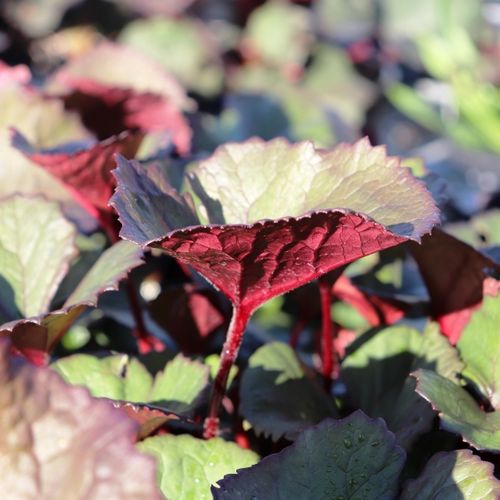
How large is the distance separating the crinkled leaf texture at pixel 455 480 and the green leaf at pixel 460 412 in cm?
2

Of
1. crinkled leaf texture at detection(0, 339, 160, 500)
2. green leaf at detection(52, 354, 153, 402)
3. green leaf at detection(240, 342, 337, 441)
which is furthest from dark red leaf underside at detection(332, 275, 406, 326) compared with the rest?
crinkled leaf texture at detection(0, 339, 160, 500)

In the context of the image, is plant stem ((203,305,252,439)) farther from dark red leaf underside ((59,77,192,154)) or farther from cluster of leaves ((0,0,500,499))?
dark red leaf underside ((59,77,192,154))

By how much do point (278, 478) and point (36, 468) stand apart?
18 centimetres

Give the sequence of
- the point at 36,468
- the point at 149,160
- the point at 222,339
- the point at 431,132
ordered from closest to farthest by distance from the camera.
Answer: the point at 36,468, the point at 149,160, the point at 222,339, the point at 431,132

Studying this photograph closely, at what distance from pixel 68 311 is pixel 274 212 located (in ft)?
0.57

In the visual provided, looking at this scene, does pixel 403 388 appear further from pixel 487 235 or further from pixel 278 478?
pixel 487 235

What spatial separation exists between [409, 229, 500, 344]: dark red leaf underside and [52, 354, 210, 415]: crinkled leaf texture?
0.74ft

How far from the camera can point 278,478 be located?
20.9 inches

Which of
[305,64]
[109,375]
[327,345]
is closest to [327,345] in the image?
[327,345]

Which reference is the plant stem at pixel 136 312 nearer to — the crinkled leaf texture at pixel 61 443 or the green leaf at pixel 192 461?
the green leaf at pixel 192 461

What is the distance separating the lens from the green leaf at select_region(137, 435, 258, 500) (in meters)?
0.58

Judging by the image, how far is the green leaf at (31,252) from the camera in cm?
71

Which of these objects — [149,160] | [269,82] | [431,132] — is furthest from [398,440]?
[431,132]

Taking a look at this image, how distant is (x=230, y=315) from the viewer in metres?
0.81
